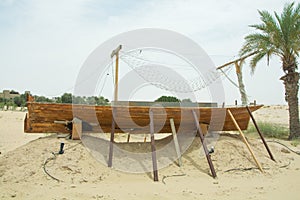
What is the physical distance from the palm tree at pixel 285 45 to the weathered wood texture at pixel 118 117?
3.72m

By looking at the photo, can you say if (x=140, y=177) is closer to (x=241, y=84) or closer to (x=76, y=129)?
(x=76, y=129)

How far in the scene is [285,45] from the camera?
9.97 metres

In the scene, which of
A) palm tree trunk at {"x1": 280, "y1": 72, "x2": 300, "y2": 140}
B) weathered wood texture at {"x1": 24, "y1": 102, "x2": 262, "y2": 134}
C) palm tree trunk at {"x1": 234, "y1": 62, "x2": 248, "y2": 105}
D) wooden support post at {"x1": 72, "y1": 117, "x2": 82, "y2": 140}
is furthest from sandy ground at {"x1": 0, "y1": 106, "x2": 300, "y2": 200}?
palm tree trunk at {"x1": 280, "y1": 72, "x2": 300, "y2": 140}

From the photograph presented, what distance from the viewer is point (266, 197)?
468cm

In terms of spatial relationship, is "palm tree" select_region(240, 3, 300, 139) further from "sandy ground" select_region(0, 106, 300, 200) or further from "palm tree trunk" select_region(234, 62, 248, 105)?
"sandy ground" select_region(0, 106, 300, 200)

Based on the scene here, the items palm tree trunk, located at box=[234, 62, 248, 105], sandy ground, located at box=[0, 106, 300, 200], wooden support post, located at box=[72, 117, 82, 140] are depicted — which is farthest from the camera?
palm tree trunk, located at box=[234, 62, 248, 105]

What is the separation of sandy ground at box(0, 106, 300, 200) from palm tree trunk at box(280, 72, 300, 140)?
142 inches

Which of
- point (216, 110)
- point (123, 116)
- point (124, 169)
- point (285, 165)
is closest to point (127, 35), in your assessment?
point (123, 116)

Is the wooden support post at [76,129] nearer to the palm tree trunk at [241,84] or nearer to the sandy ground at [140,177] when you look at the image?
the sandy ground at [140,177]

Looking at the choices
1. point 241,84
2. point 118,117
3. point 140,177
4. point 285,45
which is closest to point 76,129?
point 118,117

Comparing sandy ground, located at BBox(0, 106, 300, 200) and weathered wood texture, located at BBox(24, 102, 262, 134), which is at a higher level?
weathered wood texture, located at BBox(24, 102, 262, 134)

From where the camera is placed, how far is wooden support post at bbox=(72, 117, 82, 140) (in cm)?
648

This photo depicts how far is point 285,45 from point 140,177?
744 cm

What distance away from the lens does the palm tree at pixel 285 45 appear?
9.84 m
